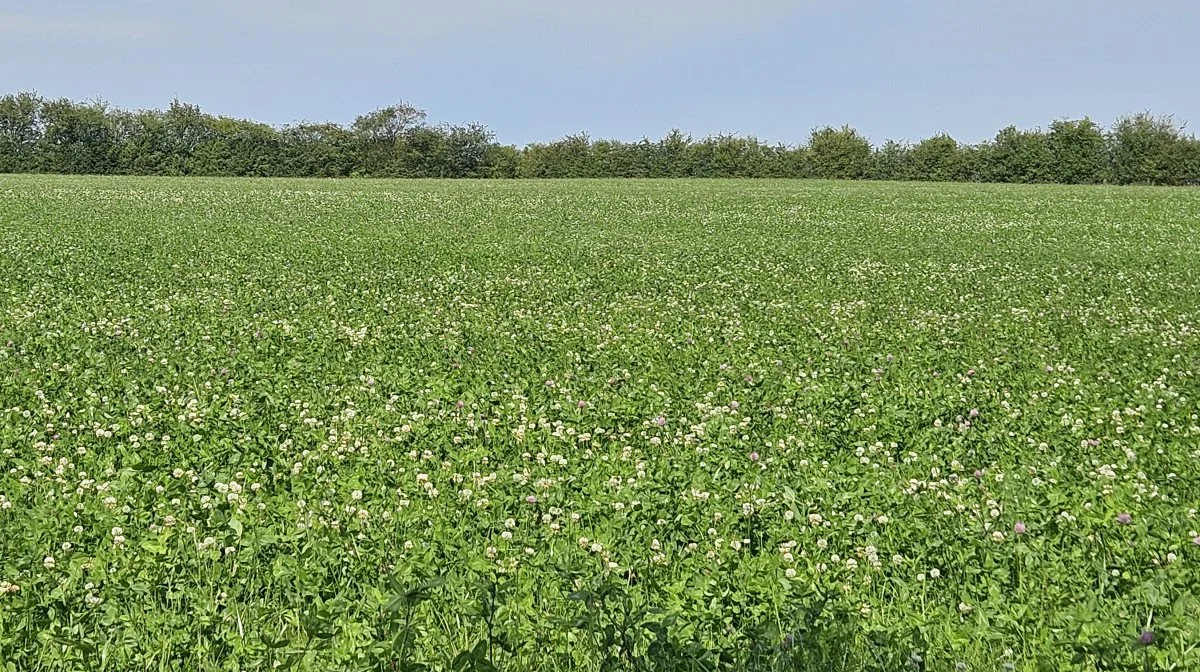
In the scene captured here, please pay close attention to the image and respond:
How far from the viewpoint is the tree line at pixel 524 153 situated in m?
61.5

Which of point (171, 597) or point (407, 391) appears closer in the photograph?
point (171, 597)

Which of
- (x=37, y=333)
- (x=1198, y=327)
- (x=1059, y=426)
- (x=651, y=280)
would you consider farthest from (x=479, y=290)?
(x=1198, y=327)

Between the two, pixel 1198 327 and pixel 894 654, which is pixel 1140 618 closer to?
pixel 894 654

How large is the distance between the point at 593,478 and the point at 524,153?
232ft

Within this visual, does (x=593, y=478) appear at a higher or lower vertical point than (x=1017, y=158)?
lower

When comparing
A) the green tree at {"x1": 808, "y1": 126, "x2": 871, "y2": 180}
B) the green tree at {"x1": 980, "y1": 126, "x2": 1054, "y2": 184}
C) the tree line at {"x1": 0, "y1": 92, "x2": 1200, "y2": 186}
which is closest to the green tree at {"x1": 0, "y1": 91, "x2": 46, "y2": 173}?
the tree line at {"x1": 0, "y1": 92, "x2": 1200, "y2": 186}

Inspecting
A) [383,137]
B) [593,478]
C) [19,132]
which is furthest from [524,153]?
[593,478]

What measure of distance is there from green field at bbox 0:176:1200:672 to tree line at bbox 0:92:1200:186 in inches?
2231

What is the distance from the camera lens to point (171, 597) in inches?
153

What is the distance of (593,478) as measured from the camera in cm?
544

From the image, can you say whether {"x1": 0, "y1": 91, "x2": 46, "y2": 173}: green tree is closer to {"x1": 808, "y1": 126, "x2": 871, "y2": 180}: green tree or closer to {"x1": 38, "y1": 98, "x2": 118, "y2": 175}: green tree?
{"x1": 38, "y1": 98, "x2": 118, "y2": 175}: green tree

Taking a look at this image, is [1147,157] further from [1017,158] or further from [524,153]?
[524,153]

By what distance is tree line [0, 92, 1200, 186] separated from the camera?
61531 millimetres

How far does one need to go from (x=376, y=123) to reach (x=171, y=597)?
76.5 metres
